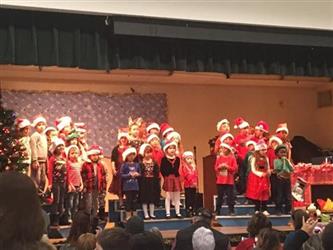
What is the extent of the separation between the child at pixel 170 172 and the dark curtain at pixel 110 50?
49.6 inches

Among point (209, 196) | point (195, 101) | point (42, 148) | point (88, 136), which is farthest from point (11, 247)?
point (195, 101)

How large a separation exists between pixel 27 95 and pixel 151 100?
235 centimetres

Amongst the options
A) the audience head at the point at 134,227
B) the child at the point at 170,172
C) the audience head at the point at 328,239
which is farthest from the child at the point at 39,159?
the audience head at the point at 328,239

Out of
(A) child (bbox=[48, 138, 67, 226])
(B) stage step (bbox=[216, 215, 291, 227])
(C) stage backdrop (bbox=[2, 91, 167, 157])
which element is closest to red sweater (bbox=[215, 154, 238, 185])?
(B) stage step (bbox=[216, 215, 291, 227])

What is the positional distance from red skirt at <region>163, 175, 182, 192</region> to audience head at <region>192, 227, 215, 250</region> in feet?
14.4

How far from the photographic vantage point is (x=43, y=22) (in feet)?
25.4

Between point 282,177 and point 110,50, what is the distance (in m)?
3.01

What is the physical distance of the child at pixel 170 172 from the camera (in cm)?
787

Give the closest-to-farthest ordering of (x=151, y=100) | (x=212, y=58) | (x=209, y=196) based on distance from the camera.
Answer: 1. (x=212, y=58)
2. (x=209, y=196)
3. (x=151, y=100)

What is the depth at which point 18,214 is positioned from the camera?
124cm

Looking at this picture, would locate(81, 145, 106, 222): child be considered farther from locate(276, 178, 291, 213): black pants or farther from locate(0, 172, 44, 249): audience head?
locate(0, 172, 44, 249): audience head

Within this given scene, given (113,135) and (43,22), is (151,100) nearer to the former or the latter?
(113,135)

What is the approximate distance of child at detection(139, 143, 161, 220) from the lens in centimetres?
777

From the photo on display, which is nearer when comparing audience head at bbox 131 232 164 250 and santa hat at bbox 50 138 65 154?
audience head at bbox 131 232 164 250
